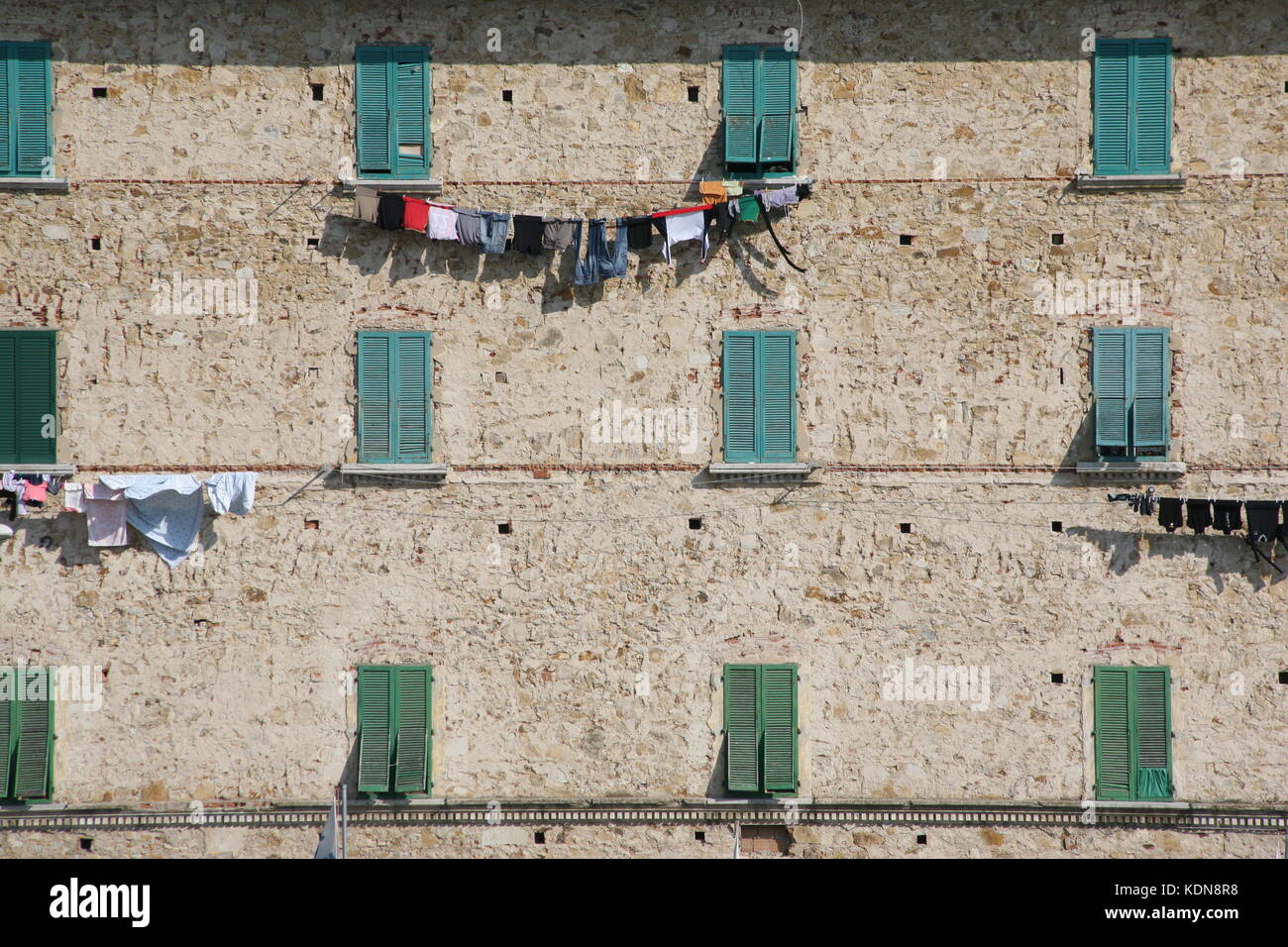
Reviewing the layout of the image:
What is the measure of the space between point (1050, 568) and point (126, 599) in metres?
12.2

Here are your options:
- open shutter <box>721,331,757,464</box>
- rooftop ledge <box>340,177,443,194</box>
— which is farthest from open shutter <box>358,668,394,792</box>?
rooftop ledge <box>340,177,443,194</box>

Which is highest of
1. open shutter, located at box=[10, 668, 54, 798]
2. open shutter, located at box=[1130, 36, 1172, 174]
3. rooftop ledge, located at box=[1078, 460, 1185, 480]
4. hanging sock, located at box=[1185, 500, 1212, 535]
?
open shutter, located at box=[1130, 36, 1172, 174]

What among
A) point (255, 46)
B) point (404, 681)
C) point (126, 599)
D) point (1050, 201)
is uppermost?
point (255, 46)

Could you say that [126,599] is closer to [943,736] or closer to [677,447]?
[677,447]

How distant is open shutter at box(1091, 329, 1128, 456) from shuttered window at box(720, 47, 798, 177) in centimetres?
463

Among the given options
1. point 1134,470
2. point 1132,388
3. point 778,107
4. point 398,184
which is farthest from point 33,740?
point 1132,388

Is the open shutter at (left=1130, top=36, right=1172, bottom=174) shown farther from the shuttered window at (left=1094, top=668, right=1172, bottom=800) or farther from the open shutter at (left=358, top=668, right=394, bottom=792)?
the open shutter at (left=358, top=668, right=394, bottom=792)

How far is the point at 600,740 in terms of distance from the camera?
17.1 m

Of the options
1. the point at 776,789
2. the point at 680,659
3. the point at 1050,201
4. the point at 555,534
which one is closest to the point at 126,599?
the point at 555,534

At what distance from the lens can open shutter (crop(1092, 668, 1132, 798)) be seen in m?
16.9

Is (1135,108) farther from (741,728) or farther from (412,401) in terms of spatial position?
(412,401)

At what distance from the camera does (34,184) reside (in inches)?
672

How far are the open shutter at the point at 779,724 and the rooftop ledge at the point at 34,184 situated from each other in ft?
36.5

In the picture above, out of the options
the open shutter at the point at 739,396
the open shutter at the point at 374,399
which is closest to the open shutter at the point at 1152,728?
the open shutter at the point at 739,396
